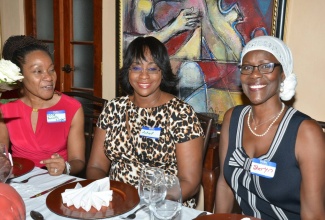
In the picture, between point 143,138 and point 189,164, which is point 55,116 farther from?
point 189,164

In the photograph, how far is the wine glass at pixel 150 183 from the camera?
3.87 feet

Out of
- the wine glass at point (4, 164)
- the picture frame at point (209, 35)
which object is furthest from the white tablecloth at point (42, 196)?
the picture frame at point (209, 35)

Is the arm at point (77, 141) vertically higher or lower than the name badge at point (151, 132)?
lower

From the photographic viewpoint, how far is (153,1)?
10.5 ft

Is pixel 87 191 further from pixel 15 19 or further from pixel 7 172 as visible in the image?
pixel 15 19

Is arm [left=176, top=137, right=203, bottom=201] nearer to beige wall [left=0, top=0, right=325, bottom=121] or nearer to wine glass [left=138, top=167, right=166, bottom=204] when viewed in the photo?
wine glass [left=138, top=167, right=166, bottom=204]

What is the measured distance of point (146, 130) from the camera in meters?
2.04

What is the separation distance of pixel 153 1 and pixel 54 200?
2242mm

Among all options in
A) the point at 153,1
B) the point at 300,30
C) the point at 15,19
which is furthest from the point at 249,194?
the point at 15,19

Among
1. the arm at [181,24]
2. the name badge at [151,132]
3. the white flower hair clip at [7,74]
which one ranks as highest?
the arm at [181,24]

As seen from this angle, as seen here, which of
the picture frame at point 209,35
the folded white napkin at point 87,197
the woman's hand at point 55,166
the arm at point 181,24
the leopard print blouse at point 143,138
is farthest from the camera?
the arm at point 181,24

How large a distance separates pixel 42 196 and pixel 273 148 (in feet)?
3.28

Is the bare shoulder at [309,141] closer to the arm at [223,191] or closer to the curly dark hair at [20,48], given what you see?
the arm at [223,191]

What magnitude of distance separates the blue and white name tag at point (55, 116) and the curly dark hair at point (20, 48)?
1.09 ft
